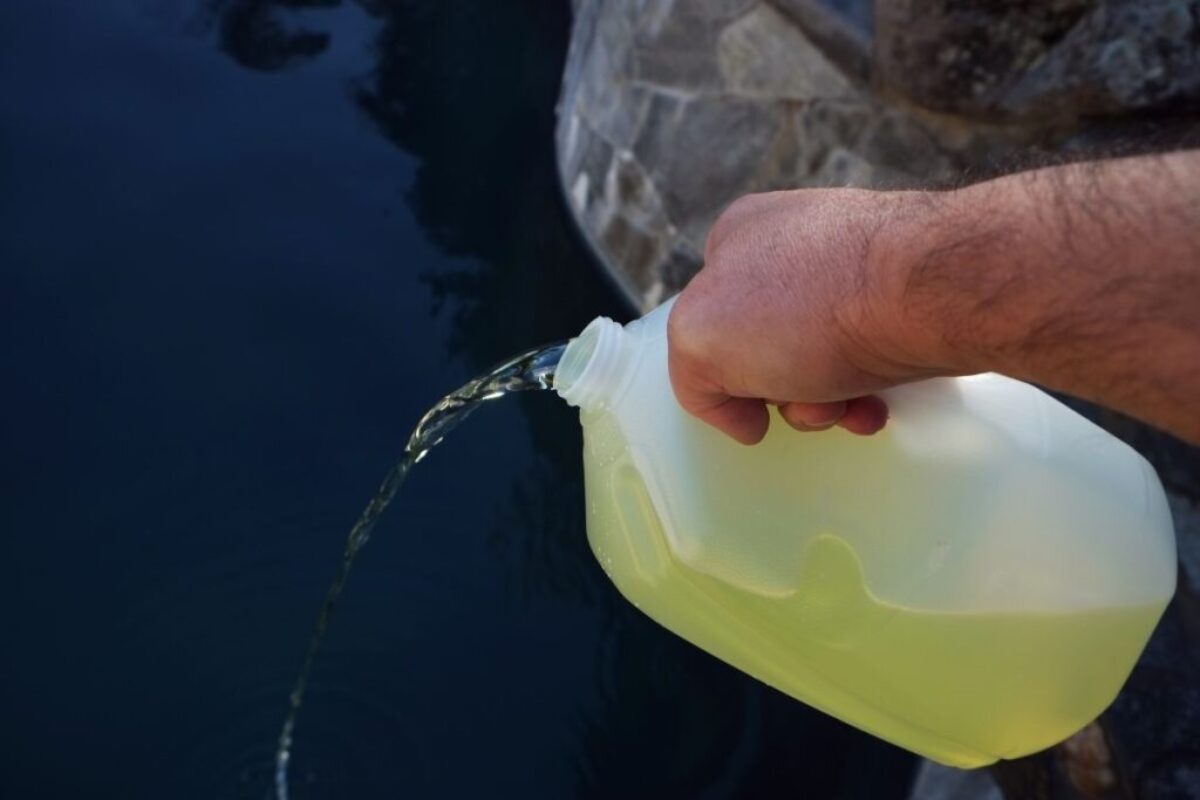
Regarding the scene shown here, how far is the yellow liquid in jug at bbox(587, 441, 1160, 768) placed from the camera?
0.94m

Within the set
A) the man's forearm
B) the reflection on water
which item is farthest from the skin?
the reflection on water

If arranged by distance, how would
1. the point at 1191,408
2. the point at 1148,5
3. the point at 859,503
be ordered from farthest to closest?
1. the point at 1148,5
2. the point at 859,503
3. the point at 1191,408

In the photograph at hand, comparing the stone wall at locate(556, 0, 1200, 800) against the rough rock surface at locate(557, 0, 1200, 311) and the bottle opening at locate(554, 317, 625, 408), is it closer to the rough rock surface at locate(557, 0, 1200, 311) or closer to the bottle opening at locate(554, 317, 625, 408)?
the rough rock surface at locate(557, 0, 1200, 311)

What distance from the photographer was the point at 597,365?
97 centimetres

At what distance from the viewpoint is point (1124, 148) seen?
146cm

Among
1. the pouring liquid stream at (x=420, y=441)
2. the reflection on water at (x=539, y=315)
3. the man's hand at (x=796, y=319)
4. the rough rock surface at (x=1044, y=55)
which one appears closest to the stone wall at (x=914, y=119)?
the rough rock surface at (x=1044, y=55)

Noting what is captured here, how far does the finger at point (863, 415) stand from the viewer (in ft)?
2.94

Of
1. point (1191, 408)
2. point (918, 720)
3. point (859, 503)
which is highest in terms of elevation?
point (1191, 408)

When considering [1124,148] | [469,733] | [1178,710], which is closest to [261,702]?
[469,733]

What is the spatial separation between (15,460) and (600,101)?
41.5 inches

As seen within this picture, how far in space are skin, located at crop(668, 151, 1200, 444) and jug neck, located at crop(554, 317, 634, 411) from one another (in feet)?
0.29

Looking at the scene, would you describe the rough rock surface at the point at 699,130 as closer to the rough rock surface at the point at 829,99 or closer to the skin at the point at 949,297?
the rough rock surface at the point at 829,99

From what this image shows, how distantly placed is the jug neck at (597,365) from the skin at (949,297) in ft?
0.29

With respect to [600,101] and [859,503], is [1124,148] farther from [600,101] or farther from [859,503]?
[600,101]
